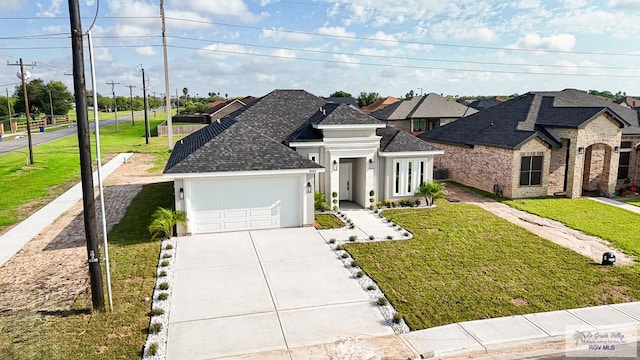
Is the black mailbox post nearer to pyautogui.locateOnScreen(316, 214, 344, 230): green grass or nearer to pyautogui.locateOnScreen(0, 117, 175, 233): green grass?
pyautogui.locateOnScreen(316, 214, 344, 230): green grass

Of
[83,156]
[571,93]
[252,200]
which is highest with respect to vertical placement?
[571,93]

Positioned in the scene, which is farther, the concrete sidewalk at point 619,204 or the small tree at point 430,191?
the concrete sidewalk at point 619,204

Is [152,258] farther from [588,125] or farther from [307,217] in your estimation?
[588,125]

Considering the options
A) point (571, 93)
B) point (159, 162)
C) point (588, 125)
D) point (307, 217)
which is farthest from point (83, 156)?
point (571, 93)

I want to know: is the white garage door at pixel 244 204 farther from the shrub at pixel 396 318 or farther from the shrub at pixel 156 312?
the shrub at pixel 396 318

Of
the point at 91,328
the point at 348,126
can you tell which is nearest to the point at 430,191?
the point at 348,126

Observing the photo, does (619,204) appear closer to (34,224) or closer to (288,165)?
(288,165)

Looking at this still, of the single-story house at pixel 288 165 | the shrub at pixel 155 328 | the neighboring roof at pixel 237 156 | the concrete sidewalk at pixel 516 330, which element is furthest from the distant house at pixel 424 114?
the shrub at pixel 155 328
